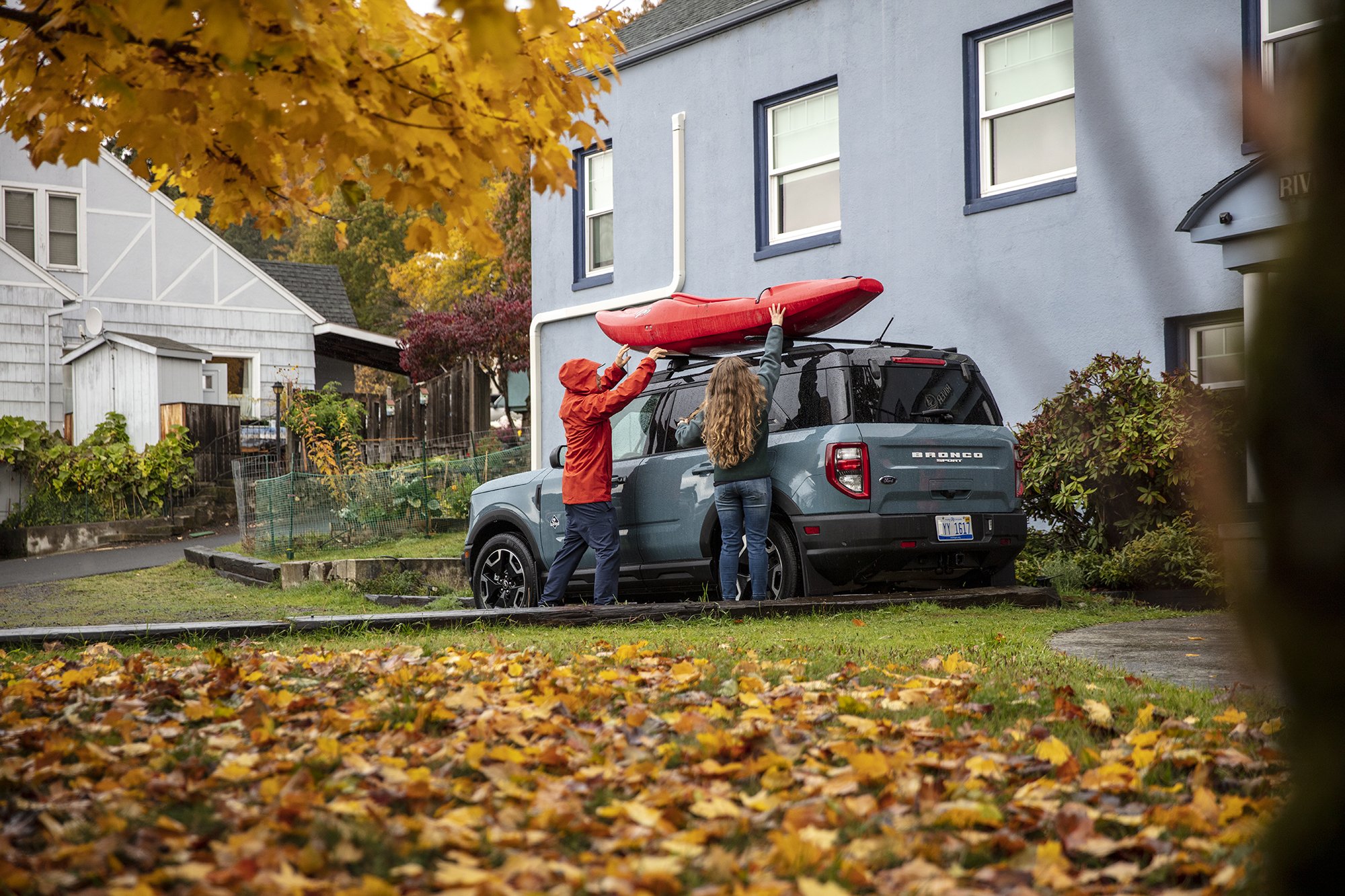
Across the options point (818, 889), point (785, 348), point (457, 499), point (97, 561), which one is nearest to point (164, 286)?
point (97, 561)

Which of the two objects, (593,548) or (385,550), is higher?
(593,548)

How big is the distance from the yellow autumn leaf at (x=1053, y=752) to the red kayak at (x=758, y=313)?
6391 mm

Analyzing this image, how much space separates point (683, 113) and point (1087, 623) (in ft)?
31.9

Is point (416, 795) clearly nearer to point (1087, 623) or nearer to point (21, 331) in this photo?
point (1087, 623)

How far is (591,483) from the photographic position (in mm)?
9375

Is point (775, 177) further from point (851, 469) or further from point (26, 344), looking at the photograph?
point (26, 344)

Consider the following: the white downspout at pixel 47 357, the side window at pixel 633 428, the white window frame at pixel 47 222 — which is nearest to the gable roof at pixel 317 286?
the white window frame at pixel 47 222

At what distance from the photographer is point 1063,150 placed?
464 inches

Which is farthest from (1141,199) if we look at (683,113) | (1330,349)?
(683,113)

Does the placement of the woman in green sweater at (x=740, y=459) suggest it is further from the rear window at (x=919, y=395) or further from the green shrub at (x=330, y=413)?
the green shrub at (x=330, y=413)

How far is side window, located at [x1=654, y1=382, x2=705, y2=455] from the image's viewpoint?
9.79 m

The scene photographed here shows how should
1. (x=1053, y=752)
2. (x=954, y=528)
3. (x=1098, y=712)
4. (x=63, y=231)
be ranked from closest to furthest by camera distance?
1. (x=1053, y=752)
2. (x=1098, y=712)
3. (x=954, y=528)
4. (x=63, y=231)

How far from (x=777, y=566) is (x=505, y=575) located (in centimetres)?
265

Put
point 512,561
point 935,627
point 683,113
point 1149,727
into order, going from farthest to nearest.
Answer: point 683,113 → point 512,561 → point 935,627 → point 1149,727
